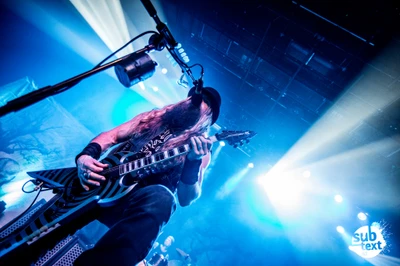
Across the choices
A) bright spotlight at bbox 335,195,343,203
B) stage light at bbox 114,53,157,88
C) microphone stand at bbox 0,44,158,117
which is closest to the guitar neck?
stage light at bbox 114,53,157,88

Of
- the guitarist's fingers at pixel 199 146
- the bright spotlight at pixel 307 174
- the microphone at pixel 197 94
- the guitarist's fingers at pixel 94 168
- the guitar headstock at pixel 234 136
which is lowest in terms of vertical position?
the bright spotlight at pixel 307 174

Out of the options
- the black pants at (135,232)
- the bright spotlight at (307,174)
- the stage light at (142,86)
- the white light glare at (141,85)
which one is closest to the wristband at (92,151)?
the black pants at (135,232)

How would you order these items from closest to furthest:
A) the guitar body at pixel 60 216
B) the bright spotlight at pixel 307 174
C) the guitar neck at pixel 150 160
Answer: the guitar body at pixel 60 216 < the guitar neck at pixel 150 160 < the bright spotlight at pixel 307 174

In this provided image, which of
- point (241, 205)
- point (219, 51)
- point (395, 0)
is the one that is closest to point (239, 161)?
point (241, 205)

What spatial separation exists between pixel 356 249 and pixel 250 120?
27.6 feet

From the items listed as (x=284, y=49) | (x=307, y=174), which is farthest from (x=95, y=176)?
(x=307, y=174)

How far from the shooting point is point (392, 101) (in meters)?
4.86

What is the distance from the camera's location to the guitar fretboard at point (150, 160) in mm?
2238

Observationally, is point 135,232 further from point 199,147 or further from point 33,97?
point 33,97

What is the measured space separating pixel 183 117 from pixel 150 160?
1140 mm

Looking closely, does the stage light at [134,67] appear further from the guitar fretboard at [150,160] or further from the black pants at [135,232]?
the black pants at [135,232]

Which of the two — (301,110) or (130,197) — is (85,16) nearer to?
(130,197)

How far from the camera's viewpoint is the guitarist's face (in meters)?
3.11

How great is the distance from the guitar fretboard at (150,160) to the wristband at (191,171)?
192 mm
